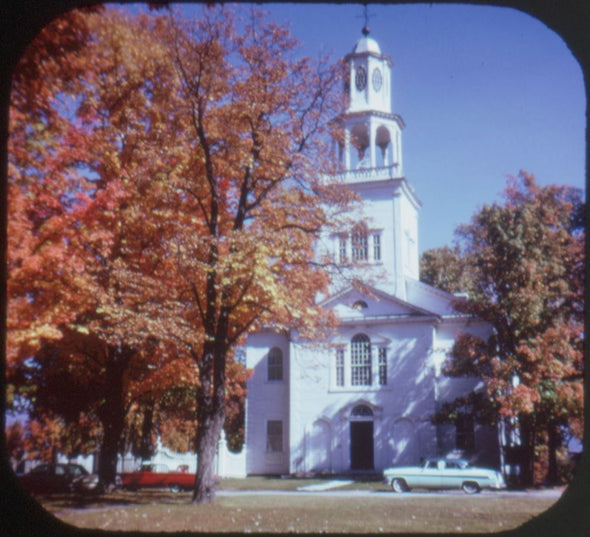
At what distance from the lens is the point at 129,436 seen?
10.1 metres

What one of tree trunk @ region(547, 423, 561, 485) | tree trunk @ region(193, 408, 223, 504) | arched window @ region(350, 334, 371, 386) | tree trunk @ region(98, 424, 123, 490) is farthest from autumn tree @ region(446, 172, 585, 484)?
tree trunk @ region(98, 424, 123, 490)

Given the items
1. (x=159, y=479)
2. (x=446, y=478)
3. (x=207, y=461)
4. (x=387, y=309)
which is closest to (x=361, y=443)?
(x=387, y=309)

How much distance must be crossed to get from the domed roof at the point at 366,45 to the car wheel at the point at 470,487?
7780mm

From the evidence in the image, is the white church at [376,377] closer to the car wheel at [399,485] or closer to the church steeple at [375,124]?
the church steeple at [375,124]

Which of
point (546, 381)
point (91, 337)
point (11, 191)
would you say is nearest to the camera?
point (11, 191)

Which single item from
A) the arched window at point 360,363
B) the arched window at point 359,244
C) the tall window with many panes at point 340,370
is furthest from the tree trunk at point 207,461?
the tall window with many panes at point 340,370

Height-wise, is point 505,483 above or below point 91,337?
below

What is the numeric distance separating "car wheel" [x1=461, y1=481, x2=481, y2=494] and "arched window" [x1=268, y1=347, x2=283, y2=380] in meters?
8.77

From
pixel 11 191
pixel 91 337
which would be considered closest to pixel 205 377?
pixel 91 337

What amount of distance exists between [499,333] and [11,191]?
39.9 ft

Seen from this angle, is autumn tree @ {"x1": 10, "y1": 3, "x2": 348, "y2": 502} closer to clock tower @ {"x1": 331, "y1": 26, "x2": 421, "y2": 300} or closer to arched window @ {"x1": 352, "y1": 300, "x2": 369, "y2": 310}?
arched window @ {"x1": 352, "y1": 300, "x2": 369, "y2": 310}

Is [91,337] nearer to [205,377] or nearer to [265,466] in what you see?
[205,377]

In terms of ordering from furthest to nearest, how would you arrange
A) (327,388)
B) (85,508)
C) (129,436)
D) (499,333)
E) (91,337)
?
1. (327,388)
2. (499,333)
3. (129,436)
4. (91,337)
5. (85,508)

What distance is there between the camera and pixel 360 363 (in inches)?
Result: 766
